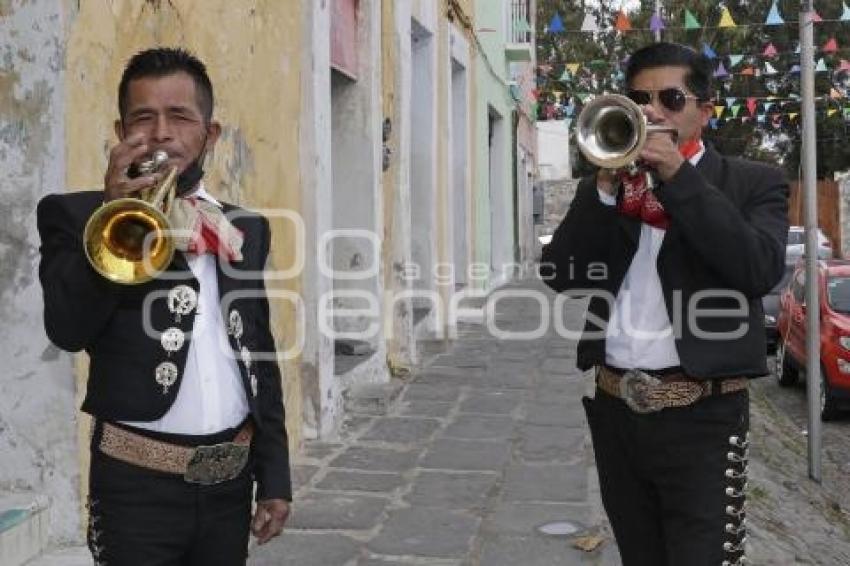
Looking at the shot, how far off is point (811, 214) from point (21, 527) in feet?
16.9

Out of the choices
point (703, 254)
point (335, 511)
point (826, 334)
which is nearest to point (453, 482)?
point (335, 511)

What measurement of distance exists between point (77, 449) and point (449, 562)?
1586 millimetres

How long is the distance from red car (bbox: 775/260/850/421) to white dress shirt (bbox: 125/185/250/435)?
7511 millimetres

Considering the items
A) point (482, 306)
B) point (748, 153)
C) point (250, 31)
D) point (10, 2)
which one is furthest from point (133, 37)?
point (748, 153)

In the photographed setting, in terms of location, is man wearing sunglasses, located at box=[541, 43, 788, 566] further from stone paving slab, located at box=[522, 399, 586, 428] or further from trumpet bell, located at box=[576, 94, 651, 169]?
stone paving slab, located at box=[522, 399, 586, 428]

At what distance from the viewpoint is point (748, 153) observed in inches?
1738

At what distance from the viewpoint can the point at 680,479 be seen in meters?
2.64

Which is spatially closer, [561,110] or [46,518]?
[46,518]

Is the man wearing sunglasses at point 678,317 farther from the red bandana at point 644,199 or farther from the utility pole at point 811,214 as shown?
the utility pole at point 811,214

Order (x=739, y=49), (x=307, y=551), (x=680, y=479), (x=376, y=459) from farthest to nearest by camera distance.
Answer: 1. (x=739, y=49)
2. (x=376, y=459)
3. (x=307, y=551)
4. (x=680, y=479)

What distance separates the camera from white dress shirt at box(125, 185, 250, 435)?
234 centimetres

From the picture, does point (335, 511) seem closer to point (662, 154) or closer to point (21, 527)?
point (21, 527)

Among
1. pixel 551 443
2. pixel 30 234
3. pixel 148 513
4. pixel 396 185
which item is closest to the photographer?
pixel 148 513

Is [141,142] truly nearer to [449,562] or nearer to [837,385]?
[449,562]
